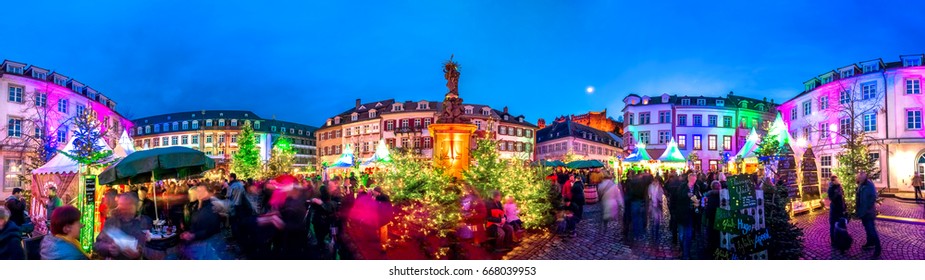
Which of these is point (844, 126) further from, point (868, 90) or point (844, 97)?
point (868, 90)

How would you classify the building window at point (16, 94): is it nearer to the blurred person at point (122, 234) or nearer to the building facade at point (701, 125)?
the blurred person at point (122, 234)

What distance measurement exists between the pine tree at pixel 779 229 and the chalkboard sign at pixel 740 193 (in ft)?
3.31

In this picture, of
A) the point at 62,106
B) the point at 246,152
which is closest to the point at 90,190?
the point at 62,106

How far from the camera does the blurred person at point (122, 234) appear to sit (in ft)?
13.5

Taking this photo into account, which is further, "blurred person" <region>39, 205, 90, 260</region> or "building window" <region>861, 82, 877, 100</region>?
"building window" <region>861, 82, 877, 100</region>

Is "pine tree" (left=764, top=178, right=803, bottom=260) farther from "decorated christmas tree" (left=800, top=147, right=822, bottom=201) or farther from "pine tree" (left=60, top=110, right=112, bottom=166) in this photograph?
"pine tree" (left=60, top=110, right=112, bottom=166)

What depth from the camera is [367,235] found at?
18.1 ft

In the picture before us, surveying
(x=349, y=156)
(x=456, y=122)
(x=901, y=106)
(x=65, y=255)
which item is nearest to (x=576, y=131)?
(x=349, y=156)

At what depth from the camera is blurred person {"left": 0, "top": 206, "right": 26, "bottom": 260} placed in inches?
166

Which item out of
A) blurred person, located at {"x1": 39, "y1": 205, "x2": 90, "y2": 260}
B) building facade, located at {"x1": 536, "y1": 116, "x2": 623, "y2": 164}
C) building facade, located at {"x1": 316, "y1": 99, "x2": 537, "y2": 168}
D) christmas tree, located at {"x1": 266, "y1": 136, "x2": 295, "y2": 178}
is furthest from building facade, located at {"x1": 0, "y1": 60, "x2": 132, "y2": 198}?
building facade, located at {"x1": 536, "y1": 116, "x2": 623, "y2": 164}

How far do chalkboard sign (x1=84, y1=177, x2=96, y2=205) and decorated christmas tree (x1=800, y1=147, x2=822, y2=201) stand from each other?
60.3 ft

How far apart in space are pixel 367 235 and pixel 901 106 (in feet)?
61.1

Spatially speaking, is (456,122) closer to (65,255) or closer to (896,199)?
(65,255)

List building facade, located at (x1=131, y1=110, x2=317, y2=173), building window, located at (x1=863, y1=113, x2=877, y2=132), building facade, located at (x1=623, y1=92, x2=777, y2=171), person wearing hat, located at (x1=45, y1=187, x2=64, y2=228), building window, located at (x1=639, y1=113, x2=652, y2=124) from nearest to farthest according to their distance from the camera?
1. person wearing hat, located at (x1=45, y1=187, x2=64, y2=228)
2. building window, located at (x1=863, y1=113, x2=877, y2=132)
3. building facade, located at (x1=131, y1=110, x2=317, y2=173)
4. building facade, located at (x1=623, y1=92, x2=777, y2=171)
5. building window, located at (x1=639, y1=113, x2=652, y2=124)
